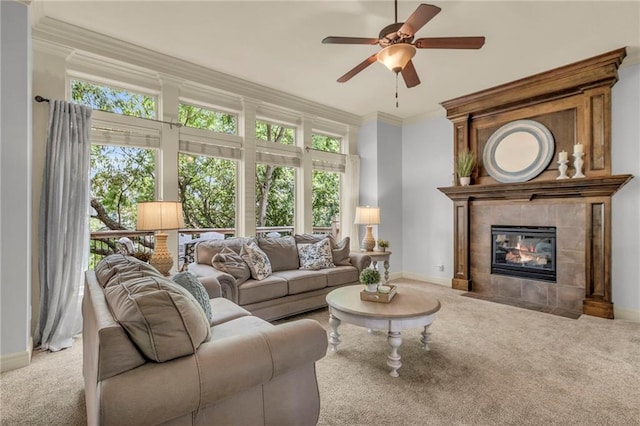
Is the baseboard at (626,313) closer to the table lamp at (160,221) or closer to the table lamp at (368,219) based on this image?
the table lamp at (368,219)

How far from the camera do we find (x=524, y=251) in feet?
14.4

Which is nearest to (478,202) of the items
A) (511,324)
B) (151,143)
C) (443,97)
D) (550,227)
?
(550,227)

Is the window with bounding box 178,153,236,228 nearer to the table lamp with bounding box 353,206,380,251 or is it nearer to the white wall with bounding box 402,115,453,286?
the table lamp with bounding box 353,206,380,251

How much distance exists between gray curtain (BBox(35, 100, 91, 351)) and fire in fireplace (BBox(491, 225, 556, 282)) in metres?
5.10

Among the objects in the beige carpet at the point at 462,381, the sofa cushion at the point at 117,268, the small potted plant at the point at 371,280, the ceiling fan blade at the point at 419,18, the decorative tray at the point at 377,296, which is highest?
the ceiling fan blade at the point at 419,18

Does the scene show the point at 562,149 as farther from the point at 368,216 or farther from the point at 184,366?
the point at 184,366

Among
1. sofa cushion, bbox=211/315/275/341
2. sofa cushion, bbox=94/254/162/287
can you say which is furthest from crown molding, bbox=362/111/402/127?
sofa cushion, bbox=94/254/162/287

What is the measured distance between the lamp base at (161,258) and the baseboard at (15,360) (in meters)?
1.07

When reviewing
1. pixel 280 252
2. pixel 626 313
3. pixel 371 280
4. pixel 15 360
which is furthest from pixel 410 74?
pixel 15 360

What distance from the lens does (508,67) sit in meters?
3.82

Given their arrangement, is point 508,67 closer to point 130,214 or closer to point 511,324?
point 511,324

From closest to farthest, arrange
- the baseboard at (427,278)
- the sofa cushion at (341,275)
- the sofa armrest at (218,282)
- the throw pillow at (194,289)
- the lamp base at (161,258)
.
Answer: the throw pillow at (194,289) < the sofa armrest at (218,282) < the lamp base at (161,258) < the sofa cushion at (341,275) < the baseboard at (427,278)

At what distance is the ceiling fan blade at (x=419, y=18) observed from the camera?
6.42ft

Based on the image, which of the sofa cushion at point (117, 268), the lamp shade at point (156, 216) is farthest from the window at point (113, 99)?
the sofa cushion at point (117, 268)
